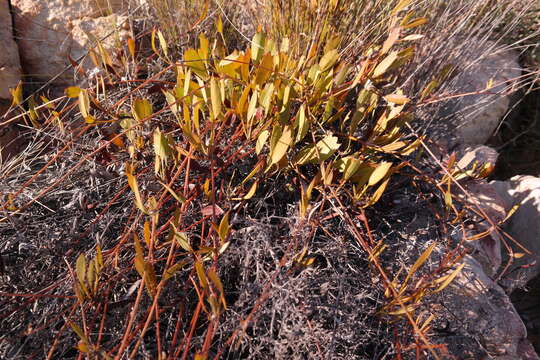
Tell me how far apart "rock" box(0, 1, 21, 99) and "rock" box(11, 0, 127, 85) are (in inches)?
2.0

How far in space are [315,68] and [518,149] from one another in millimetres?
2080

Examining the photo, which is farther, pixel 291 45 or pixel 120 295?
pixel 291 45

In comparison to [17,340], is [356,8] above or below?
above

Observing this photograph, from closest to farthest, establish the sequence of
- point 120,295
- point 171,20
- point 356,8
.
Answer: point 120,295 < point 356,8 < point 171,20

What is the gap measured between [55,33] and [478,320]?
1.88 metres

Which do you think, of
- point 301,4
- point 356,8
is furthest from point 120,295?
point 356,8

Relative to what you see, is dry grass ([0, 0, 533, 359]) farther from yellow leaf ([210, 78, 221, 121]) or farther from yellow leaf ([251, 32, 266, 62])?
yellow leaf ([251, 32, 266, 62])

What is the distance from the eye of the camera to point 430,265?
1114 millimetres

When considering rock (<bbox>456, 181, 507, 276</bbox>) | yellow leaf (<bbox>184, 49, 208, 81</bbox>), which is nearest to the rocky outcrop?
yellow leaf (<bbox>184, 49, 208, 81</bbox>)

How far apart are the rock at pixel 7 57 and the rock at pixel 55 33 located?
0.17ft

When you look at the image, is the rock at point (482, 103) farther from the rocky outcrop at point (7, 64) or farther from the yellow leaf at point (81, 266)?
the rocky outcrop at point (7, 64)

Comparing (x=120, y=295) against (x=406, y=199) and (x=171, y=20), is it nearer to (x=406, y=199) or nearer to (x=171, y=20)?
(x=406, y=199)

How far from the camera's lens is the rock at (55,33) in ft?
5.32

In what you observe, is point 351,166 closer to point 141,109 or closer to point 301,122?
point 301,122
